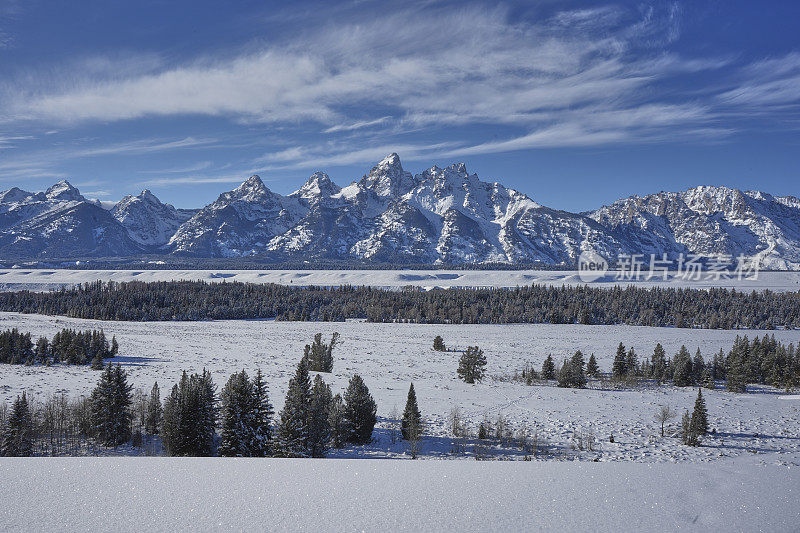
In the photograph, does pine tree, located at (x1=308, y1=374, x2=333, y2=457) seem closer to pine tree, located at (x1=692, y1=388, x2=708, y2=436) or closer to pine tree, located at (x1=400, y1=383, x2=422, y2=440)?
pine tree, located at (x1=400, y1=383, x2=422, y2=440)

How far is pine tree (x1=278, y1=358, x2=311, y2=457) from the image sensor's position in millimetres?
25312

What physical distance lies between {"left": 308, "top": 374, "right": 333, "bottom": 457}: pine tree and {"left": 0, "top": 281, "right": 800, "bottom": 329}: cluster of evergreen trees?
98.0 m

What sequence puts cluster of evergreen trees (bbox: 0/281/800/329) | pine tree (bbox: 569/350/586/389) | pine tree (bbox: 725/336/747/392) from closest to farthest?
pine tree (bbox: 569/350/586/389) → pine tree (bbox: 725/336/747/392) → cluster of evergreen trees (bbox: 0/281/800/329)

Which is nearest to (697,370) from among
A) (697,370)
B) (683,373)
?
(697,370)

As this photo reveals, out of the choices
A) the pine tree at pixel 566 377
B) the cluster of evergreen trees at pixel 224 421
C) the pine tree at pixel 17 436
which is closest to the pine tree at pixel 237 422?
the cluster of evergreen trees at pixel 224 421

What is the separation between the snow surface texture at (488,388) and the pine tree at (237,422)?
19.1 ft

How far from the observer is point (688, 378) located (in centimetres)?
5478

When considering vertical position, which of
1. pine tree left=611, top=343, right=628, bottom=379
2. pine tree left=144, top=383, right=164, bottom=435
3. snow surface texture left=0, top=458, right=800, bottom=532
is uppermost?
snow surface texture left=0, top=458, right=800, bottom=532

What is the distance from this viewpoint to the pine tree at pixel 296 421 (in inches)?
997

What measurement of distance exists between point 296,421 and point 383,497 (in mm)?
18345

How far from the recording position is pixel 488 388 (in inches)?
1871

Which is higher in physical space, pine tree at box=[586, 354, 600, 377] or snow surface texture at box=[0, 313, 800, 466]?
pine tree at box=[586, 354, 600, 377]

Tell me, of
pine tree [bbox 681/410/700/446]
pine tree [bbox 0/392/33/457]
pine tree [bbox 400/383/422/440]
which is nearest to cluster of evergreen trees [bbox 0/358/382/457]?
pine tree [bbox 0/392/33/457]

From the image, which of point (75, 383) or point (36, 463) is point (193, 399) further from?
point (75, 383)
